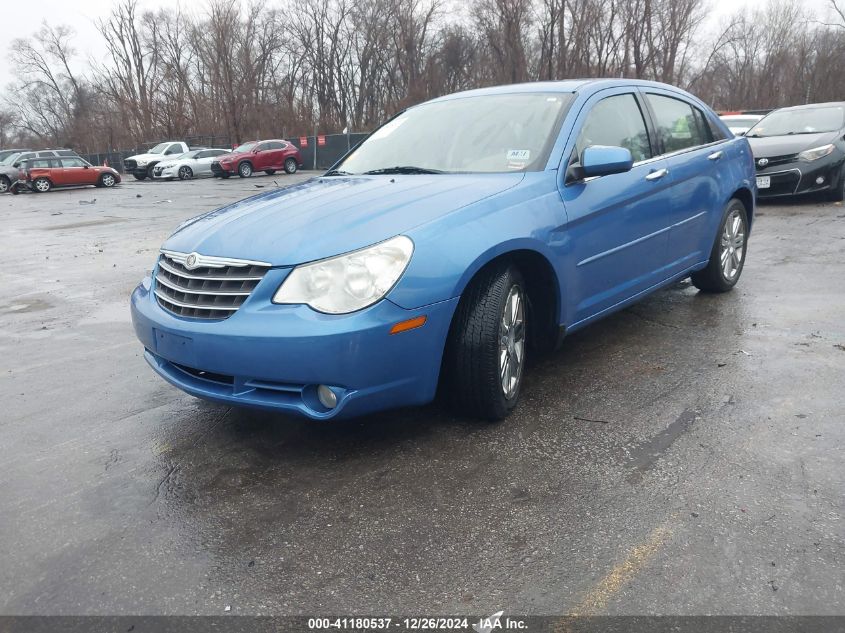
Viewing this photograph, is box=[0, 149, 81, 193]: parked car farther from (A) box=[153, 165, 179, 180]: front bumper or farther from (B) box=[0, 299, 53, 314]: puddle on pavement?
(B) box=[0, 299, 53, 314]: puddle on pavement

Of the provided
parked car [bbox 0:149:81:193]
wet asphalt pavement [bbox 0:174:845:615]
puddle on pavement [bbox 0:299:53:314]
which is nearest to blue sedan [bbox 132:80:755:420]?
wet asphalt pavement [bbox 0:174:845:615]

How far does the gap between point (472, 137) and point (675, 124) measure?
1751 mm

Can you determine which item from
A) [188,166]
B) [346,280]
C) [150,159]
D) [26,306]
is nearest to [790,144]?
[346,280]

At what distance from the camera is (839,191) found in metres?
10.7

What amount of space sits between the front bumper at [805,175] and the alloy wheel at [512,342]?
874cm

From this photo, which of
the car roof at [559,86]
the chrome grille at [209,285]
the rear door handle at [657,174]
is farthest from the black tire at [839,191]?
the chrome grille at [209,285]

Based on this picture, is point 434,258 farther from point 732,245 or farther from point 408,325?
point 732,245

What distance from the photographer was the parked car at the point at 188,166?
32906 mm

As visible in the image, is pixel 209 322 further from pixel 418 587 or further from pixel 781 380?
pixel 781 380

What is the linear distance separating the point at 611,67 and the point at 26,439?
56.9m

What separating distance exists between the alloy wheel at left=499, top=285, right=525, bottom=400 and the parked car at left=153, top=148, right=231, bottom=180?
102 feet

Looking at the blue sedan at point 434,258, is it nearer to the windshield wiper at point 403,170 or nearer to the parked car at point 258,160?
the windshield wiper at point 403,170

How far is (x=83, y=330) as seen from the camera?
5707mm

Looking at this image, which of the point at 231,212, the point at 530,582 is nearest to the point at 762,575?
the point at 530,582
